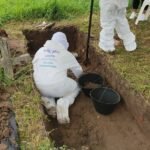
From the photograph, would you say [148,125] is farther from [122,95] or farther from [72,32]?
[72,32]

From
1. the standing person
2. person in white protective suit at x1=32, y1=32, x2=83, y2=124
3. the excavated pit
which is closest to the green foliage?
person in white protective suit at x1=32, y1=32, x2=83, y2=124

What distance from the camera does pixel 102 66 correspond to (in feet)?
17.5

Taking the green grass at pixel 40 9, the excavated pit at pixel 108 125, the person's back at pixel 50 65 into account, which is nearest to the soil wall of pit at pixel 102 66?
the excavated pit at pixel 108 125

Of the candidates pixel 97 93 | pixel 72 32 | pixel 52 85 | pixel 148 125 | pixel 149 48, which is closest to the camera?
pixel 148 125

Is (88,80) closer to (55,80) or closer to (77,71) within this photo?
(77,71)

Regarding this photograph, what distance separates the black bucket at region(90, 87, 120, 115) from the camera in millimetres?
4648

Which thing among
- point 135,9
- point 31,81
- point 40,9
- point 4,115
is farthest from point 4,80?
point 135,9

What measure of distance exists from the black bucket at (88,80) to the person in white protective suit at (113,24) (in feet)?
1.30

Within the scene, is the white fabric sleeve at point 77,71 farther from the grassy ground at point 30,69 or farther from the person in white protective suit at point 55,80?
the grassy ground at point 30,69

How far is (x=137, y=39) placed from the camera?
568 cm

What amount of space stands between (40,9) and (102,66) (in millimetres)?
1821

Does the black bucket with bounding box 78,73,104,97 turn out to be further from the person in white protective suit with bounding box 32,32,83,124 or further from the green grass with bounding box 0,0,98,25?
the green grass with bounding box 0,0,98,25

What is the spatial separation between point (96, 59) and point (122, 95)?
35.3 inches

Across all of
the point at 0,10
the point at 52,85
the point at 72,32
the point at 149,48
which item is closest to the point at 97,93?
the point at 52,85
